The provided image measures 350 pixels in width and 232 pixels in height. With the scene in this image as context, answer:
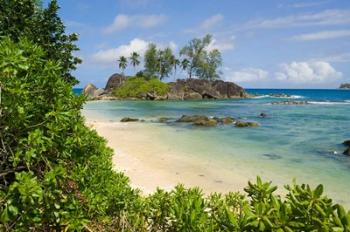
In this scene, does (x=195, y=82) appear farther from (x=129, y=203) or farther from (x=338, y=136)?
(x=129, y=203)

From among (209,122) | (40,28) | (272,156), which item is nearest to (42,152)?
(40,28)

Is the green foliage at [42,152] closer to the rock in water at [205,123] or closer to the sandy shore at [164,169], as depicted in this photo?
the sandy shore at [164,169]

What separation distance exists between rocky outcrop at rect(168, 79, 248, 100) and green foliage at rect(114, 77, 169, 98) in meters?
2.30

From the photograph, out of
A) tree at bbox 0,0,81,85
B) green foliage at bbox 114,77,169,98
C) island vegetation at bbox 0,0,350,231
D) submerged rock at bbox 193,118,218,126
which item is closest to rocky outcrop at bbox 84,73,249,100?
green foliage at bbox 114,77,169,98

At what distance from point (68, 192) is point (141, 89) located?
77408 mm

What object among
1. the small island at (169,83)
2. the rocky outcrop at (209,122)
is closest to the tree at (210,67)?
the small island at (169,83)

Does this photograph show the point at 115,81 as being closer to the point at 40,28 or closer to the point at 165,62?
the point at 165,62

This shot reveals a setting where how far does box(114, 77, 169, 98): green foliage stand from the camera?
79.6 meters

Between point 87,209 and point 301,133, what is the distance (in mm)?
26091

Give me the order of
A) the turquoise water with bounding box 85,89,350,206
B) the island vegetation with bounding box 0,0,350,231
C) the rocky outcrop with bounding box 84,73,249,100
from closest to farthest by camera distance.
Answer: the island vegetation with bounding box 0,0,350,231 → the turquoise water with bounding box 85,89,350,206 → the rocky outcrop with bounding box 84,73,249,100

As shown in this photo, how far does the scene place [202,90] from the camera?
273 feet

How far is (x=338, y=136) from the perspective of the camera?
2627 centimetres

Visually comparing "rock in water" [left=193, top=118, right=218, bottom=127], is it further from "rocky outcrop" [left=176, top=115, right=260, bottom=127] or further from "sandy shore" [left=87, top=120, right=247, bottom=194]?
"sandy shore" [left=87, top=120, right=247, bottom=194]

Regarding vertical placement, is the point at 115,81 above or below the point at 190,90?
above
